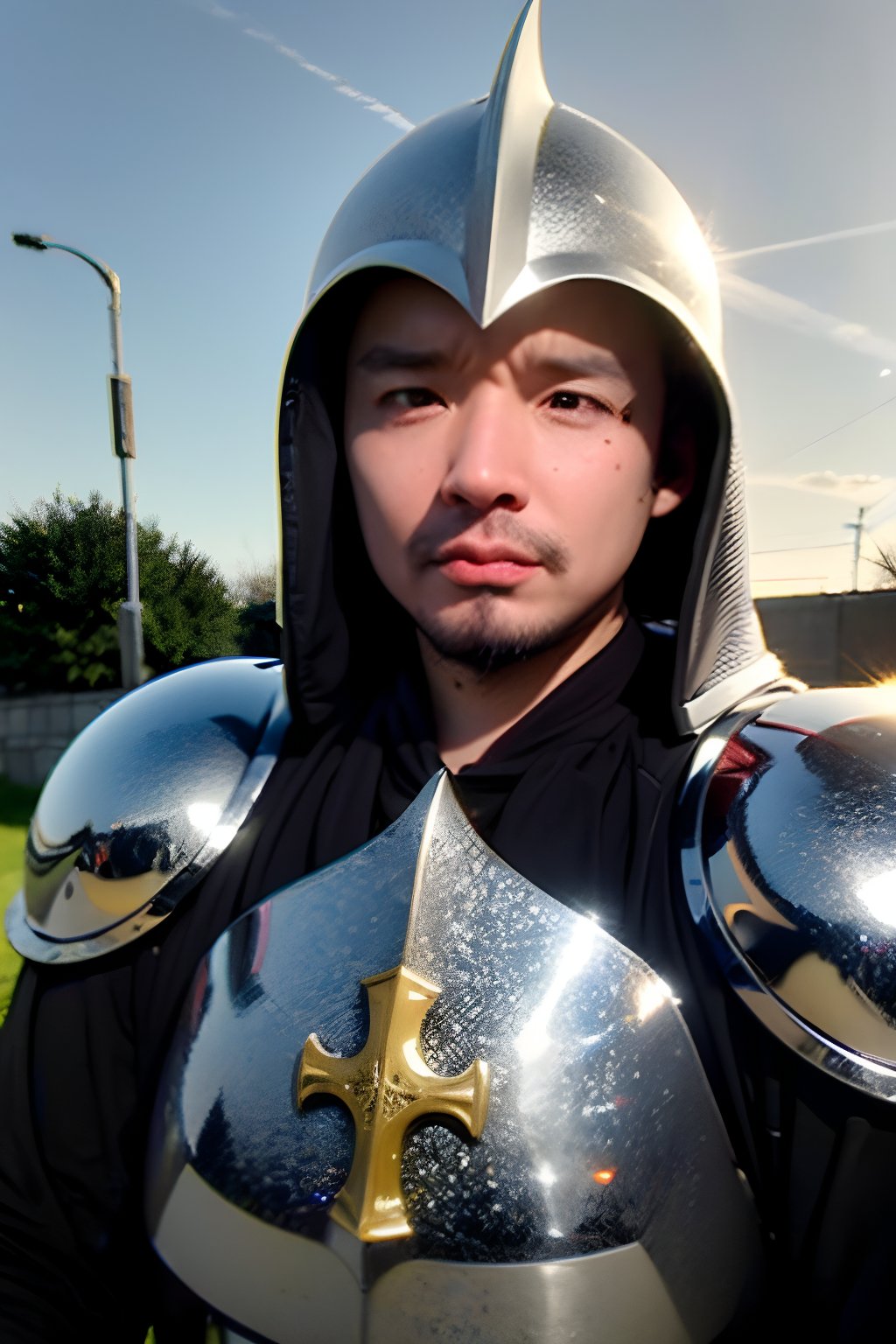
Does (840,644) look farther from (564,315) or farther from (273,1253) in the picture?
(273,1253)

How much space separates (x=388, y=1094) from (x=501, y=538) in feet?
1.73

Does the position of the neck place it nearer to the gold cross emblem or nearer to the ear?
the ear

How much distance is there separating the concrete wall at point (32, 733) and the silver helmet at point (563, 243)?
7.41 metres

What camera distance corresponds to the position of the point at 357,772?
987 millimetres

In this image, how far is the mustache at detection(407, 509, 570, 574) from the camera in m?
0.83

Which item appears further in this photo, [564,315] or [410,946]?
[564,315]

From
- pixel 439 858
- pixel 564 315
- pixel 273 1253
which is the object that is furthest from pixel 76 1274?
pixel 564 315

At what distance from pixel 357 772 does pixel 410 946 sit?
33 cm

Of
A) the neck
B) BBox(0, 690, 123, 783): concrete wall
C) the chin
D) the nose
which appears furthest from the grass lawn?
the nose

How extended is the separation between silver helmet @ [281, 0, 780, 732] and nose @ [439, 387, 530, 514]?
0.09m

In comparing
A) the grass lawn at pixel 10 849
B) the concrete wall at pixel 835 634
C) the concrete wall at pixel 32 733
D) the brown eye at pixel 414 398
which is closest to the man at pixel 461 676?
the brown eye at pixel 414 398

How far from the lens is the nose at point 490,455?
81cm

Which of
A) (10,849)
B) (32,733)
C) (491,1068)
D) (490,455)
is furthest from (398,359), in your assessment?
(32,733)

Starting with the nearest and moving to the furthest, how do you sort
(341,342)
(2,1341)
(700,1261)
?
1. (700,1261)
2. (2,1341)
3. (341,342)
